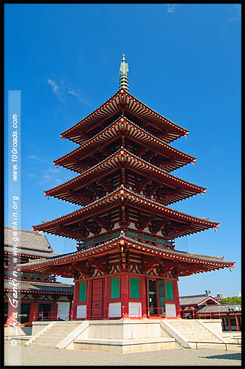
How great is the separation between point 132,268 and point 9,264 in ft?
68.7

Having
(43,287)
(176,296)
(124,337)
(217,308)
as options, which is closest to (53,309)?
(43,287)

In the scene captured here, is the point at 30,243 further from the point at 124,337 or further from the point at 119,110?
the point at 124,337


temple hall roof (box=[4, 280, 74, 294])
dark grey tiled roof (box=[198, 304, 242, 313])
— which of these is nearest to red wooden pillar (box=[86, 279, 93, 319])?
temple hall roof (box=[4, 280, 74, 294])

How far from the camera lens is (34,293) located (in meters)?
32.2

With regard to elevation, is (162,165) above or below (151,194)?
above

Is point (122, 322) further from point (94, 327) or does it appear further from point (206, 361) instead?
point (206, 361)

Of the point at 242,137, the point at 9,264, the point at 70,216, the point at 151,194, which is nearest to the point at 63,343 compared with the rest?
the point at 70,216

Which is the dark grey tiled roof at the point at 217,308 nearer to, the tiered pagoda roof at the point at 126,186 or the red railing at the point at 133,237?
the tiered pagoda roof at the point at 126,186

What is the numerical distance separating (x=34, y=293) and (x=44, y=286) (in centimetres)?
205

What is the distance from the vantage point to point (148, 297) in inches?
773

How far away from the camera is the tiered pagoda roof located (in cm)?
2023

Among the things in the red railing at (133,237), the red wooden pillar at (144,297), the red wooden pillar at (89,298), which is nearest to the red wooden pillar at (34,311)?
the red railing at (133,237)

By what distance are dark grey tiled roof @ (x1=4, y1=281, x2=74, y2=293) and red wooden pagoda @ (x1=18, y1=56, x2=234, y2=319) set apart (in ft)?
31.7

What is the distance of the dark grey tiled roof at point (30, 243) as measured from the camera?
120ft
